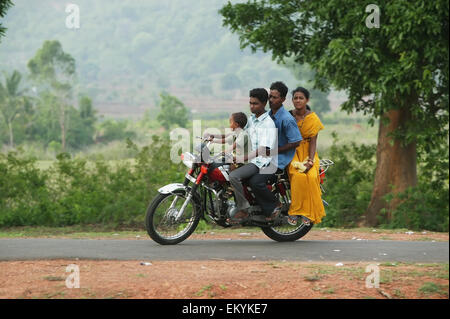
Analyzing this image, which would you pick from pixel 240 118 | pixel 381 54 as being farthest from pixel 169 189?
pixel 381 54

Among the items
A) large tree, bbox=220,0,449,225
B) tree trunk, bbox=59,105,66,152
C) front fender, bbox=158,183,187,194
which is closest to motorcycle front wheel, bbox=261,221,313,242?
front fender, bbox=158,183,187,194

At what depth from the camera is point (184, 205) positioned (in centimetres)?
818

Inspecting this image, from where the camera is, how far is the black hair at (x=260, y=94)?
26.3 ft

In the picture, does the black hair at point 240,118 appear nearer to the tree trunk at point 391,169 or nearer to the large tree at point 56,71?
the tree trunk at point 391,169

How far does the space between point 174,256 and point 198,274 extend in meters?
1.21

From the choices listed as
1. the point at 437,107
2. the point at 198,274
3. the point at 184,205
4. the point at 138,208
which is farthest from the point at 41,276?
the point at 437,107

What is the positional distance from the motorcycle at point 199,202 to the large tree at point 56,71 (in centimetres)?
4956

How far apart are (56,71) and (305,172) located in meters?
55.2

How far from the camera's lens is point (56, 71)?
60406mm

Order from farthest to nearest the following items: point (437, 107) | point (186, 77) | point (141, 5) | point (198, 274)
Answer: point (141, 5), point (186, 77), point (437, 107), point (198, 274)

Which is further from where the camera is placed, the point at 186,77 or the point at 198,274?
the point at 186,77

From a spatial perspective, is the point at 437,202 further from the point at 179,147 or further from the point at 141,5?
the point at 141,5

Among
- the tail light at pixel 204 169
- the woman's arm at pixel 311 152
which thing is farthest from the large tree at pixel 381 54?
the tail light at pixel 204 169

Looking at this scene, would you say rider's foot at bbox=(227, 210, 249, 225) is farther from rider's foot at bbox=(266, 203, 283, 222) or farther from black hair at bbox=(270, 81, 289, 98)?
black hair at bbox=(270, 81, 289, 98)
